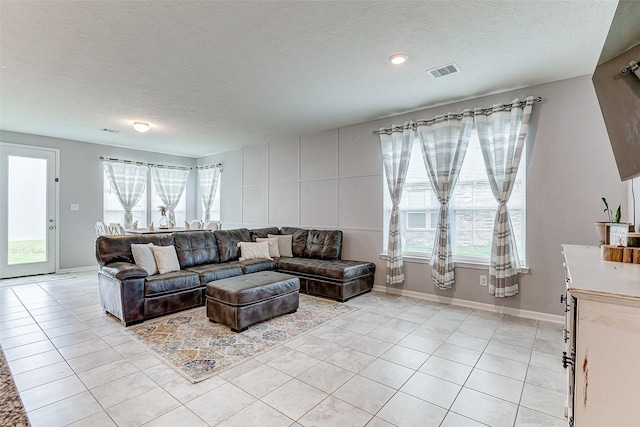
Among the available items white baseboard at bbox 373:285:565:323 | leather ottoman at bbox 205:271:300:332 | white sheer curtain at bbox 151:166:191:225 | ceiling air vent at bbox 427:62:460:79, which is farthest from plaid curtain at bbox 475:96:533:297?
white sheer curtain at bbox 151:166:191:225

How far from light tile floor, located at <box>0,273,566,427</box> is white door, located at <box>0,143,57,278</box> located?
2929 millimetres

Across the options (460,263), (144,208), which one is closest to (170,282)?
(460,263)

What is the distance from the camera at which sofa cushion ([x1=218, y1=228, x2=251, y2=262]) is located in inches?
195

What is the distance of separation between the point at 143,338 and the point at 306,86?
3218 mm

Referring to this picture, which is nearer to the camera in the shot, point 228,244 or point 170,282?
point 170,282

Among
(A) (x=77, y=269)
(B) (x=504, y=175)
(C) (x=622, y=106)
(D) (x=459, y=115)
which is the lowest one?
(A) (x=77, y=269)

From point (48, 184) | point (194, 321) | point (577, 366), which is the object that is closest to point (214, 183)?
point (48, 184)

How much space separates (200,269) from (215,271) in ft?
0.78

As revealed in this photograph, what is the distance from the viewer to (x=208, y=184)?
26.6 ft

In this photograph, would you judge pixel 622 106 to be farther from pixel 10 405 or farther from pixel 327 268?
pixel 10 405

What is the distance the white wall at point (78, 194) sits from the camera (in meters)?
6.23

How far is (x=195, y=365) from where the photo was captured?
2.53 meters

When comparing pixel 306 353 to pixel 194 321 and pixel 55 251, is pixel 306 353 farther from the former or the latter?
pixel 55 251

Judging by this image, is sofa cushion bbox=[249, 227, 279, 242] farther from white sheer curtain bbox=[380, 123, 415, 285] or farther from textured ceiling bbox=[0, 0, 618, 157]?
white sheer curtain bbox=[380, 123, 415, 285]
